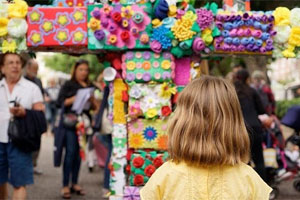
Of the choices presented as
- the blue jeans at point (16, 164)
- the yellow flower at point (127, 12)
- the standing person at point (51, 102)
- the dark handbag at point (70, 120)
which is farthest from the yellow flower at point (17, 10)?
the standing person at point (51, 102)

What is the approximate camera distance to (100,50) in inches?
205

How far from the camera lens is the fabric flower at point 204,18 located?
5.00 m

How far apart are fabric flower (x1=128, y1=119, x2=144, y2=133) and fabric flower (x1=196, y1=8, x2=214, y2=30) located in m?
1.06

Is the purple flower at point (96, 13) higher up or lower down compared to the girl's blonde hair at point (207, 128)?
higher up

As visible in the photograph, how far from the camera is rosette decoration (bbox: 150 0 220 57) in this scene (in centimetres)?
500

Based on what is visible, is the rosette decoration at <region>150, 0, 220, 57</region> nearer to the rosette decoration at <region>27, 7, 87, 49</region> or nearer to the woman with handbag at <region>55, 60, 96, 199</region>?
the rosette decoration at <region>27, 7, 87, 49</region>

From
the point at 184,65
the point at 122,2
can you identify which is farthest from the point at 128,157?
the point at 122,2

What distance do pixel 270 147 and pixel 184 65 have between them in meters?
3.12

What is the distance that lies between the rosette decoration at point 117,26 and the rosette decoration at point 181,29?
0.10 metres

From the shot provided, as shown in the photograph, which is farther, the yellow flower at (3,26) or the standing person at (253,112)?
the standing person at (253,112)

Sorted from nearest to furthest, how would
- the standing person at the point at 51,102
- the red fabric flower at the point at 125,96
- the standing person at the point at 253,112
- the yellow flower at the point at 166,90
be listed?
the yellow flower at the point at 166,90 < the red fabric flower at the point at 125,96 < the standing person at the point at 253,112 < the standing person at the point at 51,102

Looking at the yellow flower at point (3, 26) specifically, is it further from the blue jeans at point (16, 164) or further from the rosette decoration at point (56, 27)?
the blue jeans at point (16, 164)

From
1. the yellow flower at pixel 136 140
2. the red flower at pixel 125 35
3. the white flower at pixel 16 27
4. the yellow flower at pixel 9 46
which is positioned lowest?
the yellow flower at pixel 136 140

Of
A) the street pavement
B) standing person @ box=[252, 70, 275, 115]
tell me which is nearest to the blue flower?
the street pavement
